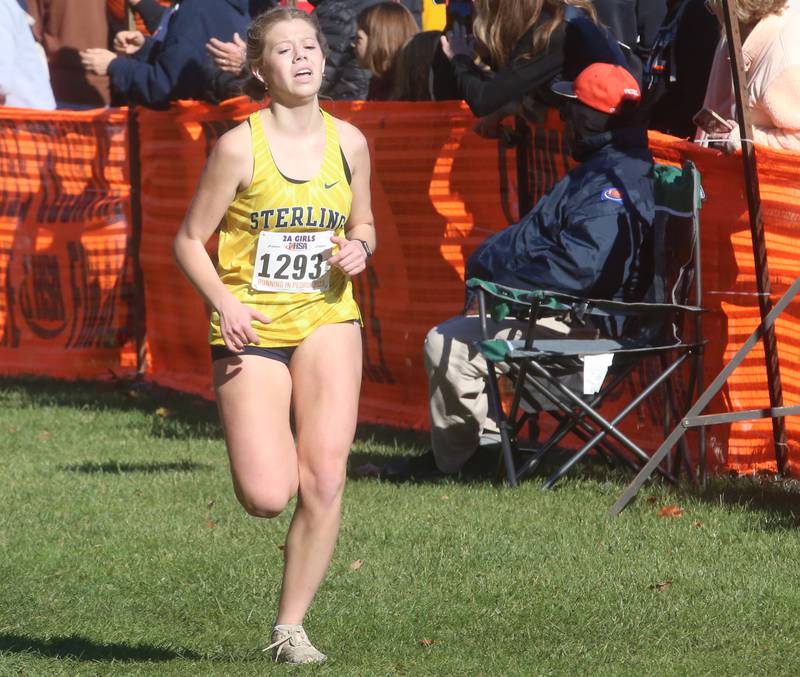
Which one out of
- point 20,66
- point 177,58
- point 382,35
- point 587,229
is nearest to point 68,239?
point 20,66

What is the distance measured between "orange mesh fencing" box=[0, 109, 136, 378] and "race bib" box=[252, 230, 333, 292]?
727cm

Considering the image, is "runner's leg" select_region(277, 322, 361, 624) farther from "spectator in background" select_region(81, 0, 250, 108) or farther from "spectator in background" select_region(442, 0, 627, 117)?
"spectator in background" select_region(81, 0, 250, 108)

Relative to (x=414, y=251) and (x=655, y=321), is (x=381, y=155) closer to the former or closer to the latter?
(x=414, y=251)

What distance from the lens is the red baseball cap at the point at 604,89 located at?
24.5 feet

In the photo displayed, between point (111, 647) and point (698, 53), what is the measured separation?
191 inches

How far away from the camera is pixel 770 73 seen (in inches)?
294

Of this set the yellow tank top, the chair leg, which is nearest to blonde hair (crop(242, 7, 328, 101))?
the yellow tank top

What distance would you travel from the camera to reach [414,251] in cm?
964

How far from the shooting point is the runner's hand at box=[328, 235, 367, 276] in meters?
5.00

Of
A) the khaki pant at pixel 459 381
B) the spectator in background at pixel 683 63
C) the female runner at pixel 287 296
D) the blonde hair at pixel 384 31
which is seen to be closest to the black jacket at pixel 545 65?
the spectator in background at pixel 683 63

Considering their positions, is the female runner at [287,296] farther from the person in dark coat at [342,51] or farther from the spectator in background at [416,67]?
the person in dark coat at [342,51]

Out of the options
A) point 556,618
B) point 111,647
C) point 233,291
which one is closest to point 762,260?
point 556,618

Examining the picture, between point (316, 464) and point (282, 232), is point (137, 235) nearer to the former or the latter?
point (282, 232)

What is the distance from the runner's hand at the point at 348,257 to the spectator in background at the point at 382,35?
15.9 ft
